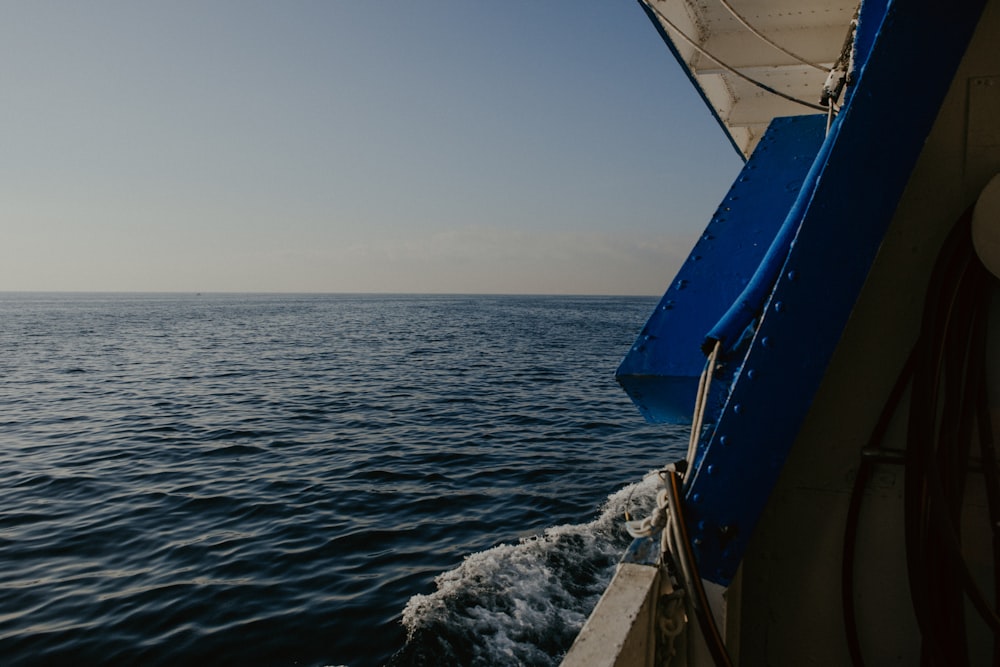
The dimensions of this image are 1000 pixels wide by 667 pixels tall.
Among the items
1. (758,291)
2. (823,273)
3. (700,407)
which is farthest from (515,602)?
(823,273)

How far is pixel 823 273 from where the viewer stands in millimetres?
1755

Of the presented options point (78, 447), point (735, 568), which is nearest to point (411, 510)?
point (735, 568)

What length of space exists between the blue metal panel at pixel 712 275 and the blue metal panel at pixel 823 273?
1150mm

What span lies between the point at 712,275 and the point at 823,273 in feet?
4.35

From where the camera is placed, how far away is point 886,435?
1.85 metres

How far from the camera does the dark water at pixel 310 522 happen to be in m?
5.28

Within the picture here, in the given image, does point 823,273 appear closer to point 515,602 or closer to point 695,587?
point 695,587

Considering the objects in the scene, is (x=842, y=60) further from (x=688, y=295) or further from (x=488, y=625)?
(x=488, y=625)

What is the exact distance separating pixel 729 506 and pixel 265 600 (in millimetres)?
5522

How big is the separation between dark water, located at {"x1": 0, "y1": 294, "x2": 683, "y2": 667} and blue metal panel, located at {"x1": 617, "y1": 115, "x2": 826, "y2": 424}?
3003mm

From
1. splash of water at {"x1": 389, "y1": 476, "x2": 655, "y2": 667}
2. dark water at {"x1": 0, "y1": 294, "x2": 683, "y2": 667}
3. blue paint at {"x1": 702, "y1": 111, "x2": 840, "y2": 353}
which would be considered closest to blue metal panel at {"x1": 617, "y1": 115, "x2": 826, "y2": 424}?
blue paint at {"x1": 702, "y1": 111, "x2": 840, "y2": 353}

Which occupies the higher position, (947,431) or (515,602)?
(947,431)

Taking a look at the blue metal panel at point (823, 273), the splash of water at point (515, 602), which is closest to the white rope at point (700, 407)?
the blue metal panel at point (823, 273)

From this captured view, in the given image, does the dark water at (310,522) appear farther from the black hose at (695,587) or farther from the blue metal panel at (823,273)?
the blue metal panel at (823,273)
